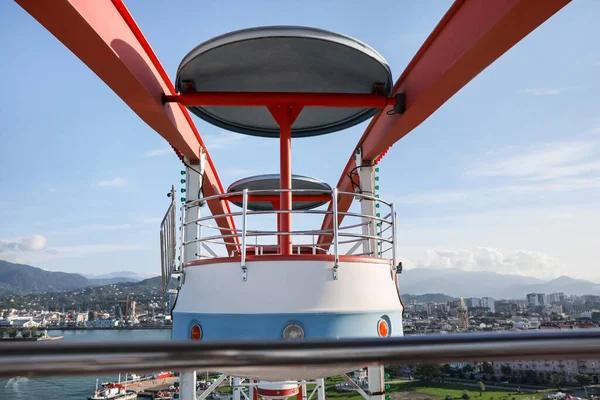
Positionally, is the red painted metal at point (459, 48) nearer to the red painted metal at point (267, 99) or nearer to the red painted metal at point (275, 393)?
the red painted metal at point (267, 99)

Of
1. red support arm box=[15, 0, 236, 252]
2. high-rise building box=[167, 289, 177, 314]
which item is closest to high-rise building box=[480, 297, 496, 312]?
high-rise building box=[167, 289, 177, 314]

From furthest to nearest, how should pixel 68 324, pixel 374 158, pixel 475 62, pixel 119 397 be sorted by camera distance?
1. pixel 68 324
2. pixel 119 397
3. pixel 374 158
4. pixel 475 62

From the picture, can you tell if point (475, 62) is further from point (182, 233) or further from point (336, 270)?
point (182, 233)

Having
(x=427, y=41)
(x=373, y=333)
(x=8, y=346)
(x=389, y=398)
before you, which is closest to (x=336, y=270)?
(x=373, y=333)

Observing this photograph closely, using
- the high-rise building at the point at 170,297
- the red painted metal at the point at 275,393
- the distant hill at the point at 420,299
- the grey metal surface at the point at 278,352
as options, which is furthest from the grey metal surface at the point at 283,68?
the red painted metal at the point at 275,393

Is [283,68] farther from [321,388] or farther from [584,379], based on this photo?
[321,388]

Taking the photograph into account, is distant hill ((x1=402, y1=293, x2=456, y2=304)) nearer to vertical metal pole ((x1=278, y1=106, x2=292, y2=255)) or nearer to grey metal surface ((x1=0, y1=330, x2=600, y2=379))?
vertical metal pole ((x1=278, y1=106, x2=292, y2=255))
